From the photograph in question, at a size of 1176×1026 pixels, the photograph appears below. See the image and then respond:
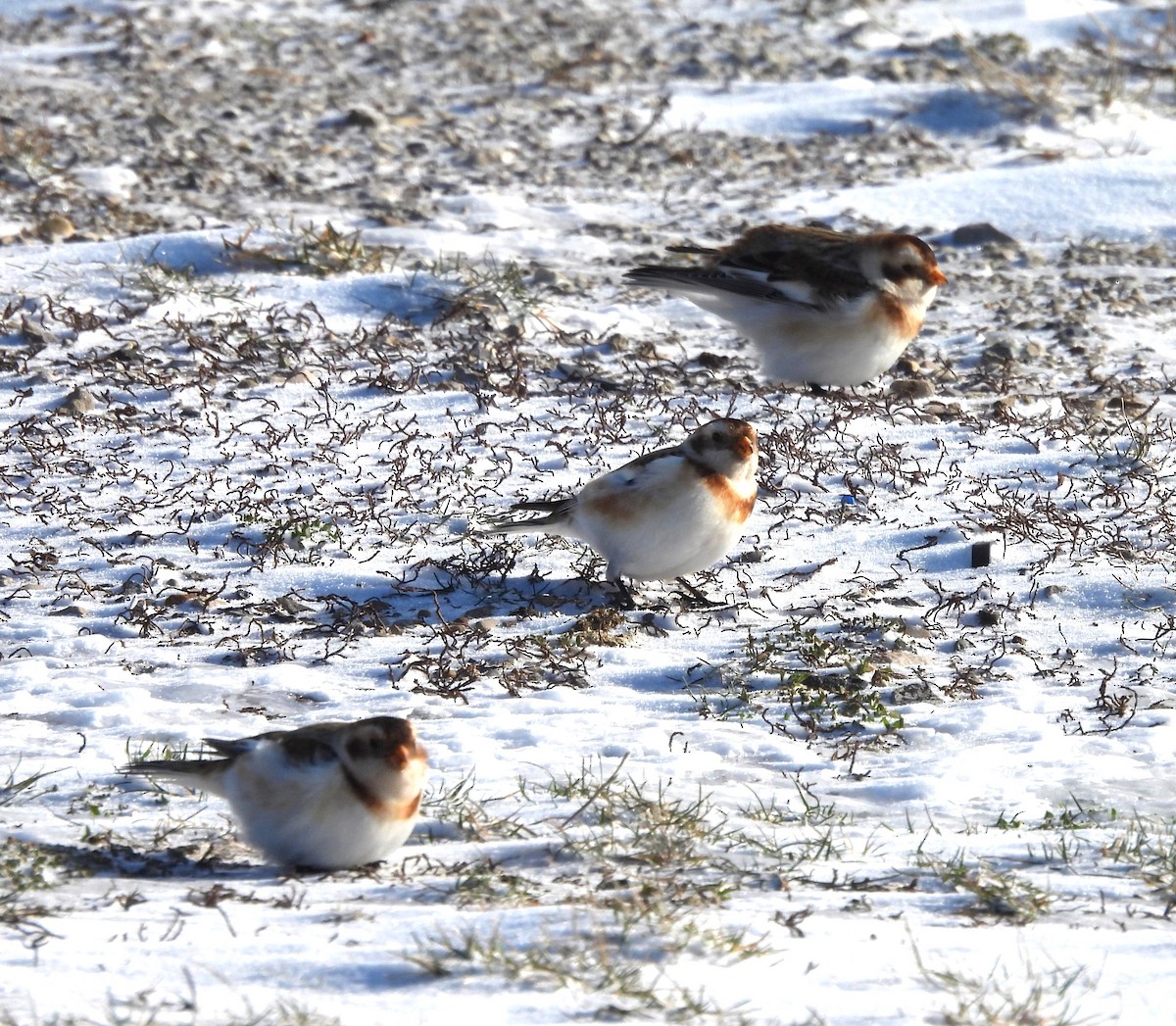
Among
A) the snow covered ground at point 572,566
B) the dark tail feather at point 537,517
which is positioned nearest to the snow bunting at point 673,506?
the dark tail feather at point 537,517

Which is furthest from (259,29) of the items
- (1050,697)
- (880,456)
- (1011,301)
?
(1050,697)

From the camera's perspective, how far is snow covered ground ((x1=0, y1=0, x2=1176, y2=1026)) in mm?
3096

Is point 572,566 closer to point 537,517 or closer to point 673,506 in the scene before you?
point 537,517

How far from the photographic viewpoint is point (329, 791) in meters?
3.39

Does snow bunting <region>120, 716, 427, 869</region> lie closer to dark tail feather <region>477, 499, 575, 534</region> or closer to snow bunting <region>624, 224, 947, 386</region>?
dark tail feather <region>477, 499, 575, 534</region>

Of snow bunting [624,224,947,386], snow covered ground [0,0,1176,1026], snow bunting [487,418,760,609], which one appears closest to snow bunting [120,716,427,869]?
snow covered ground [0,0,1176,1026]

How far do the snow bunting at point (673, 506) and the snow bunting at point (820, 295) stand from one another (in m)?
1.56

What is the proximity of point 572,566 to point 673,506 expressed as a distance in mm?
665

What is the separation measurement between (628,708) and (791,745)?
451 mm

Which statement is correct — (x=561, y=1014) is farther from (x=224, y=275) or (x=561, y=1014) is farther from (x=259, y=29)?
(x=259, y=29)

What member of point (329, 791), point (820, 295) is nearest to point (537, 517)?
point (820, 295)

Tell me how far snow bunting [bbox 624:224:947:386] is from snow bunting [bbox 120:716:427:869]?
3.48m

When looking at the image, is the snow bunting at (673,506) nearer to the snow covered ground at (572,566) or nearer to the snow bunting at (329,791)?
the snow covered ground at (572,566)

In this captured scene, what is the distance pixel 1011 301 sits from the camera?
787 cm
